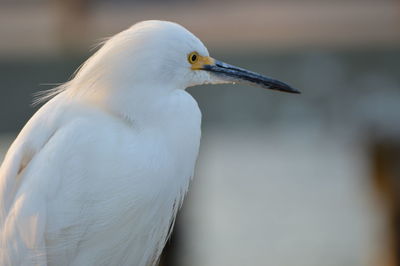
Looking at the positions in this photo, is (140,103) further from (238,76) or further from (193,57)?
(238,76)

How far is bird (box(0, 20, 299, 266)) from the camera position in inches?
99.6

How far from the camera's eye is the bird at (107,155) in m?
2.53

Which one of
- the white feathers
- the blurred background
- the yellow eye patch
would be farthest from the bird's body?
the blurred background

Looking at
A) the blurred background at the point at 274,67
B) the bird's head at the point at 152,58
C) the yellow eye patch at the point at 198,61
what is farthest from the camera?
the blurred background at the point at 274,67

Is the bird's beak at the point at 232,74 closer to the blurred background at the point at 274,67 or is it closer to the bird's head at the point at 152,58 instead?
the bird's head at the point at 152,58

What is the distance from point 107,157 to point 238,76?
547 mm

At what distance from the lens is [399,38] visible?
219 inches

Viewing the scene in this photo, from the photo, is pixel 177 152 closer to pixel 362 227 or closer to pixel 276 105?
pixel 276 105

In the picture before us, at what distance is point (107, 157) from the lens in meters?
2.55

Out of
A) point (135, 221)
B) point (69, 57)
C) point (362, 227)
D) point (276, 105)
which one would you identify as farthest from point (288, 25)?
point (135, 221)

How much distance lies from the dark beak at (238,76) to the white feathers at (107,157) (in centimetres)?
10

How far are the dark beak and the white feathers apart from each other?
0.10m

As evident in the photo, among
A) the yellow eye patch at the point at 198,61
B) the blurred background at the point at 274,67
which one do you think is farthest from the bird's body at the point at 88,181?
the blurred background at the point at 274,67

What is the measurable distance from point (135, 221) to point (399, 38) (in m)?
3.47
